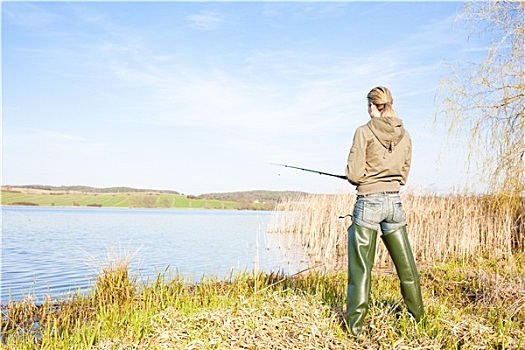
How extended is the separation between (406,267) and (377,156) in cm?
99

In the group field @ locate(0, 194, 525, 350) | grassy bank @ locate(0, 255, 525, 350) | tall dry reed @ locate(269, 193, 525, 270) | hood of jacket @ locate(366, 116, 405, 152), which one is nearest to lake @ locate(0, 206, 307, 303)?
field @ locate(0, 194, 525, 350)

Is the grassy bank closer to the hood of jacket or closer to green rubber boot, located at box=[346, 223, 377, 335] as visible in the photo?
green rubber boot, located at box=[346, 223, 377, 335]

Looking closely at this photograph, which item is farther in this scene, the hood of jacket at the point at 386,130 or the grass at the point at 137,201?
the grass at the point at 137,201

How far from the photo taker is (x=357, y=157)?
12.3ft

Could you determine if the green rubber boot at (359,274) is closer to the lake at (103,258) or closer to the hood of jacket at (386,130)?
the hood of jacket at (386,130)

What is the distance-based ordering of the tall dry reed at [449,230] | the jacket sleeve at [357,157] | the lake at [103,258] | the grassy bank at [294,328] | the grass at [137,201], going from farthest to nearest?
the grass at [137,201], the tall dry reed at [449,230], the lake at [103,258], the jacket sleeve at [357,157], the grassy bank at [294,328]

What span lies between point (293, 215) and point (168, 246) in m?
4.42

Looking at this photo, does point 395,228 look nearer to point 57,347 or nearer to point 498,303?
point 498,303

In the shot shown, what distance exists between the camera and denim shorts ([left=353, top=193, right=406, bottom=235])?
150 inches

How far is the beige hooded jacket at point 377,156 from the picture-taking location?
3.77 metres

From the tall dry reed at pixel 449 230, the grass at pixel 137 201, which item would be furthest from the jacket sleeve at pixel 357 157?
the grass at pixel 137 201

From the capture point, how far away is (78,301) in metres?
6.22

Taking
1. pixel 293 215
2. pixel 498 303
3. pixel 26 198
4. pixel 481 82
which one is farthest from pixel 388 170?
pixel 26 198

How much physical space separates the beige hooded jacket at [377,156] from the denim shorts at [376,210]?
57 mm
